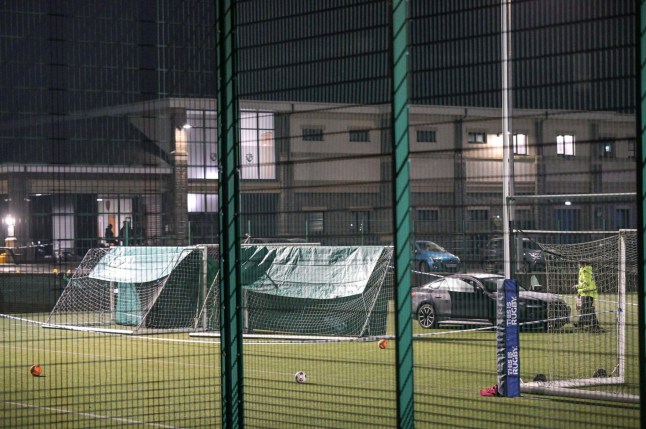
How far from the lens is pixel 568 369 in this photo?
15.0m

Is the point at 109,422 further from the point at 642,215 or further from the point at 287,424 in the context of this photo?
the point at 642,215

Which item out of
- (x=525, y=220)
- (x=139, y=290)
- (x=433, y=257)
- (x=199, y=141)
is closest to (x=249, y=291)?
(x=139, y=290)

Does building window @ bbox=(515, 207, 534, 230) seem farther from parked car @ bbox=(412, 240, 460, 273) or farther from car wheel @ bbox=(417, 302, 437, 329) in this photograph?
car wheel @ bbox=(417, 302, 437, 329)

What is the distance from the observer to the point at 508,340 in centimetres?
1278

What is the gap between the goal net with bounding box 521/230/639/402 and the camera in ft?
43.3

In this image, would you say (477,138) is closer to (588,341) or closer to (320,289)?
(588,341)

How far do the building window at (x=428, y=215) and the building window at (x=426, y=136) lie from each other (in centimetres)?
55

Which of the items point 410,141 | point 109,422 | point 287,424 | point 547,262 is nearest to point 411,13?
point 410,141

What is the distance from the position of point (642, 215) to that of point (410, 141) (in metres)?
1.77

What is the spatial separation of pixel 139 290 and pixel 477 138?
16688mm

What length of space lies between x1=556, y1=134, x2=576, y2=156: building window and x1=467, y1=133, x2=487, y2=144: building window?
874 millimetres

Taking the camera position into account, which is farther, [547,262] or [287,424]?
[547,262]

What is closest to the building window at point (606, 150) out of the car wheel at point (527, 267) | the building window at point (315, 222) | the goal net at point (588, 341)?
the building window at point (315, 222)

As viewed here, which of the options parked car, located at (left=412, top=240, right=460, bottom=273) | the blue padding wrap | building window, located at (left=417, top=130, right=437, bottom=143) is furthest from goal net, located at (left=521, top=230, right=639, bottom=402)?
building window, located at (left=417, top=130, right=437, bottom=143)
